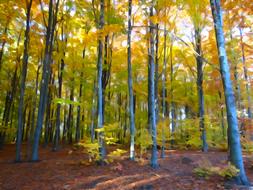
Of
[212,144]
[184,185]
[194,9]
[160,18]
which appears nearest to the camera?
[184,185]

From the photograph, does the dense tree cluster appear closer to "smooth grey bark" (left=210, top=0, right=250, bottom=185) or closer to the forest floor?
"smooth grey bark" (left=210, top=0, right=250, bottom=185)

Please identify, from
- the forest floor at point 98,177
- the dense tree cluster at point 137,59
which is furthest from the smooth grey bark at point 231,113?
the forest floor at point 98,177

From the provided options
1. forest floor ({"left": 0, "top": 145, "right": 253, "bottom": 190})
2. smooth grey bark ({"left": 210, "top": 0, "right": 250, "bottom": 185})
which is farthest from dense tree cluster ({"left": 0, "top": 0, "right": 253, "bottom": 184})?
forest floor ({"left": 0, "top": 145, "right": 253, "bottom": 190})

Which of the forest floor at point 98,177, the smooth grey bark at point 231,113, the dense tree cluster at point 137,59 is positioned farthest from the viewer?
the dense tree cluster at point 137,59

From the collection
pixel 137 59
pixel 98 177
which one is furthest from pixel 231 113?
pixel 137 59

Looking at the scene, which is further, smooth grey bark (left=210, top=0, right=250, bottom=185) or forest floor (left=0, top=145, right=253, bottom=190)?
forest floor (left=0, top=145, right=253, bottom=190)

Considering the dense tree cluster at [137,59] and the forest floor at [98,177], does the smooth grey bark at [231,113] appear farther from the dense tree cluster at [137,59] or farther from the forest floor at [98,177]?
the forest floor at [98,177]

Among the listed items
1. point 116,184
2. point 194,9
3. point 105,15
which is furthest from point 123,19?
point 116,184

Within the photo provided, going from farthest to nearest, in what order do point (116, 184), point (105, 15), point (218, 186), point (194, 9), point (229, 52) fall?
point (229, 52) → point (105, 15) → point (194, 9) → point (116, 184) → point (218, 186)

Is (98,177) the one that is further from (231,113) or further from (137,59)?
(137,59)

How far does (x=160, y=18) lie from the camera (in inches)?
289

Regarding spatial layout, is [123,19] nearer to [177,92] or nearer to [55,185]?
[55,185]

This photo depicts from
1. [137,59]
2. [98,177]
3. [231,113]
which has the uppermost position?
[137,59]

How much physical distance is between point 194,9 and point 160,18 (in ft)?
4.15
